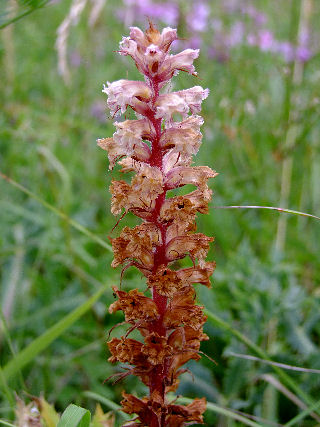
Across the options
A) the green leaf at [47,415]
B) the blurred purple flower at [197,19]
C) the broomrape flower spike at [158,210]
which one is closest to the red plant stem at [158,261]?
the broomrape flower spike at [158,210]

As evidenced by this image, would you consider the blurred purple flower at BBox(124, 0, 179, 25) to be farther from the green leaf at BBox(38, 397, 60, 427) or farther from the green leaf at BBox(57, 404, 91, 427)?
the green leaf at BBox(57, 404, 91, 427)

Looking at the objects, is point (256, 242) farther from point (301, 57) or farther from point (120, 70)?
point (120, 70)

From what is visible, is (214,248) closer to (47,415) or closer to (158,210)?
(47,415)

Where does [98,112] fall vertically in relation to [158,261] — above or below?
above

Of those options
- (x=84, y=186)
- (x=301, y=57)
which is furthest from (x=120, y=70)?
(x=301, y=57)

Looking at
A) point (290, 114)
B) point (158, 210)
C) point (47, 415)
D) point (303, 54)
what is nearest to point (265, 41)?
point (303, 54)

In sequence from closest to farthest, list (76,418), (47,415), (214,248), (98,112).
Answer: (76,418)
(47,415)
(214,248)
(98,112)

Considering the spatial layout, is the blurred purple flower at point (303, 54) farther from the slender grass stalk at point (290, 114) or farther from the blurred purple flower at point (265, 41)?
the blurred purple flower at point (265, 41)

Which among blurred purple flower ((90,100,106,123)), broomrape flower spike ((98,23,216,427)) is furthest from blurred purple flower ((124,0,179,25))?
broomrape flower spike ((98,23,216,427))
